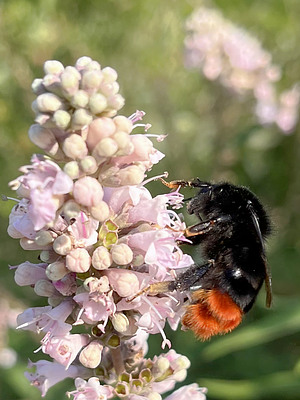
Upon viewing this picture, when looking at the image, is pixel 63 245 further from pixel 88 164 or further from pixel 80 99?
pixel 80 99

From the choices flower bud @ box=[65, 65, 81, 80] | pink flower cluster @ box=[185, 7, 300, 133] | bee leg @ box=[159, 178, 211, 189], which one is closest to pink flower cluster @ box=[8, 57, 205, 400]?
flower bud @ box=[65, 65, 81, 80]

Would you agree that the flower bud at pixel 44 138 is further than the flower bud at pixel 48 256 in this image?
No

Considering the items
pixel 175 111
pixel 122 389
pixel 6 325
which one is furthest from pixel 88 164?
pixel 175 111

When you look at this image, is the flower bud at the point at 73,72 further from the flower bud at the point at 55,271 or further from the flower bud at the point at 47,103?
the flower bud at the point at 55,271

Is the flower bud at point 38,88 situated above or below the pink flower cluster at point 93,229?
above

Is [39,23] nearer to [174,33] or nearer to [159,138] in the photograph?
[174,33]

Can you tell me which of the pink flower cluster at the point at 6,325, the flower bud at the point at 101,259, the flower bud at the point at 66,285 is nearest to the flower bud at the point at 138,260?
the flower bud at the point at 101,259

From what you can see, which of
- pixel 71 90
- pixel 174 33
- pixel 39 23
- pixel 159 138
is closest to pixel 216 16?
pixel 174 33
